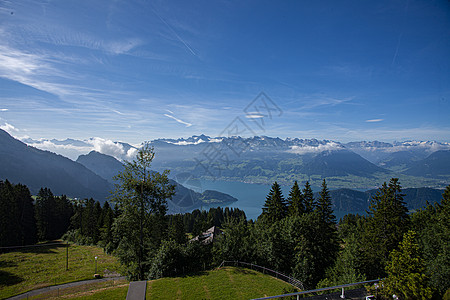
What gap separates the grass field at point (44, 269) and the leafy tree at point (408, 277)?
831 inches

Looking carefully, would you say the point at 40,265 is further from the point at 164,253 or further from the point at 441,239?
the point at 441,239

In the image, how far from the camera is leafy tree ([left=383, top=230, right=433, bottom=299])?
27.9 ft

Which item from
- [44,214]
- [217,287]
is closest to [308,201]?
[217,287]

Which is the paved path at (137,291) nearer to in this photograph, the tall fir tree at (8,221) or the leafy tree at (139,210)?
the leafy tree at (139,210)

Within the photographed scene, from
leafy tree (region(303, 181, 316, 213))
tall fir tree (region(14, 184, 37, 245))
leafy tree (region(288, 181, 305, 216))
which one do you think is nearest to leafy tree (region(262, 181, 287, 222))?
leafy tree (region(288, 181, 305, 216))

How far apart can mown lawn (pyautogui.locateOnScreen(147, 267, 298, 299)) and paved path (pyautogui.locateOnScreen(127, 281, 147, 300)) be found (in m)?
0.34

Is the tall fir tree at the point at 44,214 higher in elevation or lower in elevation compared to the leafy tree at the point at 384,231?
lower

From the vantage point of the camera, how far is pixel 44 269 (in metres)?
31.5

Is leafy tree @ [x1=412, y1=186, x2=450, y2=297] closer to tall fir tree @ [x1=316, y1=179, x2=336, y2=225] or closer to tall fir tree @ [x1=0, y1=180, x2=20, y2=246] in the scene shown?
tall fir tree @ [x1=316, y1=179, x2=336, y2=225]

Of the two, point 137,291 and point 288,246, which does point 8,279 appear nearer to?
point 137,291

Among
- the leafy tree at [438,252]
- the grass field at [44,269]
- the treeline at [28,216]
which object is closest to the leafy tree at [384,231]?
the leafy tree at [438,252]

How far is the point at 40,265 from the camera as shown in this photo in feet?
109

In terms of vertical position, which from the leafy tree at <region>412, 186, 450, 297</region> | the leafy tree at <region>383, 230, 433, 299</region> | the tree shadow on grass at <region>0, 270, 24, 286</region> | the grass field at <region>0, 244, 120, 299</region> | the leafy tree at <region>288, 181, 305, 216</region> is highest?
the leafy tree at <region>383, 230, 433, 299</region>

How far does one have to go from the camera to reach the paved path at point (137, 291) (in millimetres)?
13125
